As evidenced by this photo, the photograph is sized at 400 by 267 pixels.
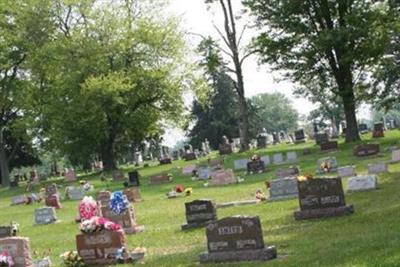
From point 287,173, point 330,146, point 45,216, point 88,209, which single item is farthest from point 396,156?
point 88,209

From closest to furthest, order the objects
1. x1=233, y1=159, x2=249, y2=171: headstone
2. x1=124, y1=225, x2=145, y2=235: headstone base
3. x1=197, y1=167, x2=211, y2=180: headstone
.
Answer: x1=124, y1=225, x2=145, y2=235: headstone base, x1=197, y1=167, x2=211, y2=180: headstone, x1=233, y1=159, x2=249, y2=171: headstone

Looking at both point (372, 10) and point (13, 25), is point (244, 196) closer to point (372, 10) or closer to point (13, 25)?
point (372, 10)

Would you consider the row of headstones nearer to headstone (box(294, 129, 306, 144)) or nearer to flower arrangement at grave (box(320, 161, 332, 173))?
flower arrangement at grave (box(320, 161, 332, 173))

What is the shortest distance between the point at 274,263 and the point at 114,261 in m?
3.73

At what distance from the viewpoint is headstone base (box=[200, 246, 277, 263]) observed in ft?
37.3

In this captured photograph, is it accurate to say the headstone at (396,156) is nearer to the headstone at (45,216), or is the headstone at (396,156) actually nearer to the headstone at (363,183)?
the headstone at (363,183)

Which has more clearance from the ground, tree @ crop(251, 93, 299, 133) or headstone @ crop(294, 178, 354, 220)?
tree @ crop(251, 93, 299, 133)

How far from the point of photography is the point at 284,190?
2042cm

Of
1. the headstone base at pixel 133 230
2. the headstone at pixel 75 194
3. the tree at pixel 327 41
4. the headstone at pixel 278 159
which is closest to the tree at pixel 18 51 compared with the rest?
the tree at pixel 327 41

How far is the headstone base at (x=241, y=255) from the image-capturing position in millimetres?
11375

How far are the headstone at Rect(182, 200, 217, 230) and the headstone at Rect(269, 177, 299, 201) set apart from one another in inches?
147

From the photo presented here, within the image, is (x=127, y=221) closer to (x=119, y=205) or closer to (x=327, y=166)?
(x=119, y=205)

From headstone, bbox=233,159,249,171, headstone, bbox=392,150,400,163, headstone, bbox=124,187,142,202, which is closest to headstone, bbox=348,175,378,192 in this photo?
headstone, bbox=392,150,400,163

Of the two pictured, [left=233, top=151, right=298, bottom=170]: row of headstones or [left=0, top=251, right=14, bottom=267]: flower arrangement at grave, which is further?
[left=233, top=151, right=298, bottom=170]: row of headstones
